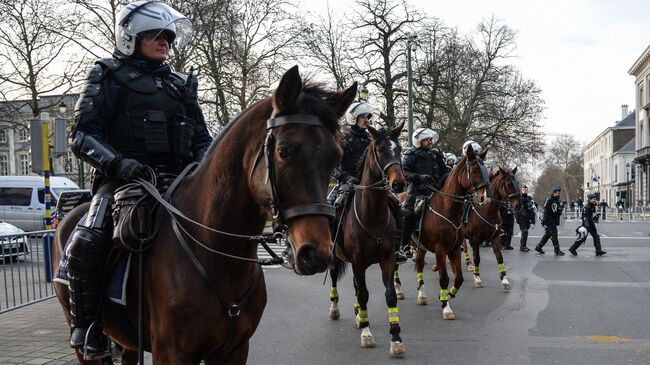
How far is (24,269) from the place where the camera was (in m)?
8.77

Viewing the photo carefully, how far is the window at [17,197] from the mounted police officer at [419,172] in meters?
20.3

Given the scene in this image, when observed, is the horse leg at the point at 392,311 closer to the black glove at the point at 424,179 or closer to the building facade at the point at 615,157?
the black glove at the point at 424,179

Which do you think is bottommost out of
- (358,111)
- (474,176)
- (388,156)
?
(474,176)

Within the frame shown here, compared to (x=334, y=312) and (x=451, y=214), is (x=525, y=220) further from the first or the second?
(x=334, y=312)

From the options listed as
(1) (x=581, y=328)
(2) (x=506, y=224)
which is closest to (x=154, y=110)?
(1) (x=581, y=328)

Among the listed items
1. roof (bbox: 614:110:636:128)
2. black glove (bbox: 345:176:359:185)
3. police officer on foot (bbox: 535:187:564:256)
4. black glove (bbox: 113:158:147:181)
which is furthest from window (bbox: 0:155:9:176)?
roof (bbox: 614:110:636:128)

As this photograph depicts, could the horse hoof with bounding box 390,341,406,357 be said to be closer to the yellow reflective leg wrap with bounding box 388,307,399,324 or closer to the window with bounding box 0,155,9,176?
the yellow reflective leg wrap with bounding box 388,307,399,324

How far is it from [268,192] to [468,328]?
6159 millimetres

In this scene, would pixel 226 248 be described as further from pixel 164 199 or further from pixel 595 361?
pixel 595 361

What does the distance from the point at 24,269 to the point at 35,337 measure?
188 centimetres

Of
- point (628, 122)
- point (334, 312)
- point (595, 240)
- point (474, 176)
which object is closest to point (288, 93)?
point (334, 312)

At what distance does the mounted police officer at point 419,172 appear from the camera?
10.2m

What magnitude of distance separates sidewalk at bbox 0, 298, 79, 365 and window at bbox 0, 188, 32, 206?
17572mm

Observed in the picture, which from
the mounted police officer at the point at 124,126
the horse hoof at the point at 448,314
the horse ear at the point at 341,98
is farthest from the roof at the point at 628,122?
the horse ear at the point at 341,98
